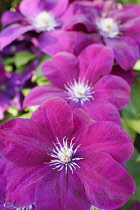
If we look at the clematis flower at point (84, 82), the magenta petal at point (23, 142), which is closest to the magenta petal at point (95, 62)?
the clematis flower at point (84, 82)

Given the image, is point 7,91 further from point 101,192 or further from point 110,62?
point 101,192

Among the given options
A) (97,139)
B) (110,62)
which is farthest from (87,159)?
(110,62)

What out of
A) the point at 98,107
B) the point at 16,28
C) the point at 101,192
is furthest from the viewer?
the point at 16,28

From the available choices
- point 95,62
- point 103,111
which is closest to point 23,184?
point 103,111

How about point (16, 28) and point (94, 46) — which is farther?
point (16, 28)

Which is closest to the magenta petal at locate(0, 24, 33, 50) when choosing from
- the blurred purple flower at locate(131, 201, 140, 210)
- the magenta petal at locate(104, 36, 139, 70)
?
the magenta petal at locate(104, 36, 139, 70)

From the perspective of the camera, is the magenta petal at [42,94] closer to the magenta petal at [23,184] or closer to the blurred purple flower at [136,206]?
the magenta petal at [23,184]

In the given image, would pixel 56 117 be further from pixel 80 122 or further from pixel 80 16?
pixel 80 16
